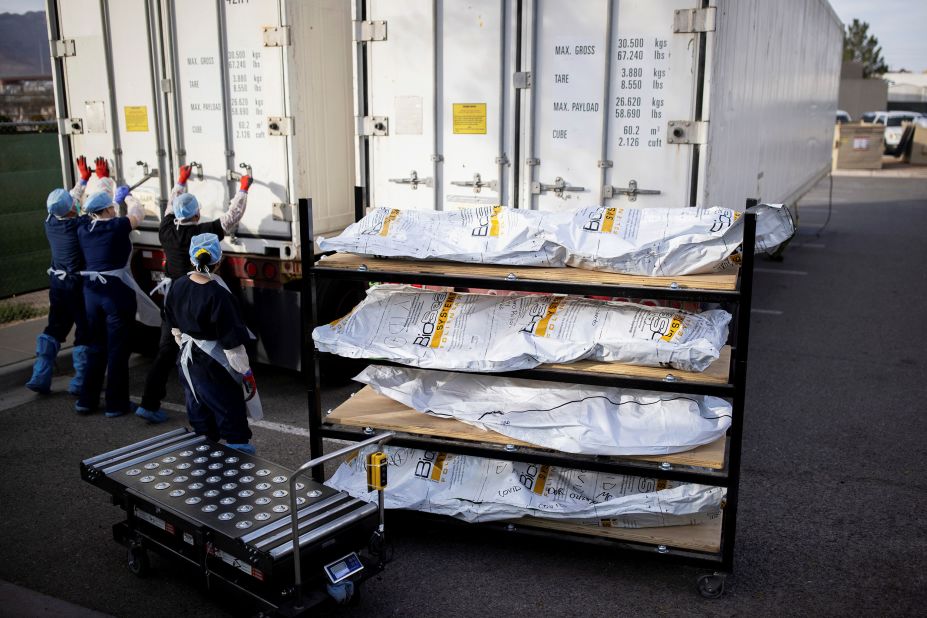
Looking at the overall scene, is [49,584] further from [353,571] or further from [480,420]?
[480,420]

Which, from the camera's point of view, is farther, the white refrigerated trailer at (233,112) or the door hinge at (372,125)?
the white refrigerated trailer at (233,112)

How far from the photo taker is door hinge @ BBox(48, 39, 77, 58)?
795 cm

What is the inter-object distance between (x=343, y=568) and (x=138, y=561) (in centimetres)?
133

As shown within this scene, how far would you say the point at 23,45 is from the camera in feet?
43.0

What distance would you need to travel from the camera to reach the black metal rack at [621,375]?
405 cm

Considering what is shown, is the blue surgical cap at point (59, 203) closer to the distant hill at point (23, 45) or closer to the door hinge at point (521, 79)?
the door hinge at point (521, 79)

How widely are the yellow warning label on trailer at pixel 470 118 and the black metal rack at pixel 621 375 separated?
7.57ft

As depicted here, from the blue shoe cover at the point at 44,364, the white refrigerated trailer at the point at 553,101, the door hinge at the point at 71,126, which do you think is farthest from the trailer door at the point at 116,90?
the white refrigerated trailer at the point at 553,101

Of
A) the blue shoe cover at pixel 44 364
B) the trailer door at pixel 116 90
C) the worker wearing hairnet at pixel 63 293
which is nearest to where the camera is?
the worker wearing hairnet at pixel 63 293

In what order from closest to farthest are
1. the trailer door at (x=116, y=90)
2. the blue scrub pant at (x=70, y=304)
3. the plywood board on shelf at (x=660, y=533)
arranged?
the plywood board on shelf at (x=660, y=533) → the blue scrub pant at (x=70, y=304) → the trailer door at (x=116, y=90)

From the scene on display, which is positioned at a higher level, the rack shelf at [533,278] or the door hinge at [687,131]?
the door hinge at [687,131]

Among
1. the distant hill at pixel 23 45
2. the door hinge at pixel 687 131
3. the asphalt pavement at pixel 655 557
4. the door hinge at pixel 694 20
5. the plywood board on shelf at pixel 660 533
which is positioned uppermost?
the distant hill at pixel 23 45

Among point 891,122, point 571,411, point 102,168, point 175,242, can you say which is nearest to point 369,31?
point 175,242

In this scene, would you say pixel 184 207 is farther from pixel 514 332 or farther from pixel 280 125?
pixel 514 332
